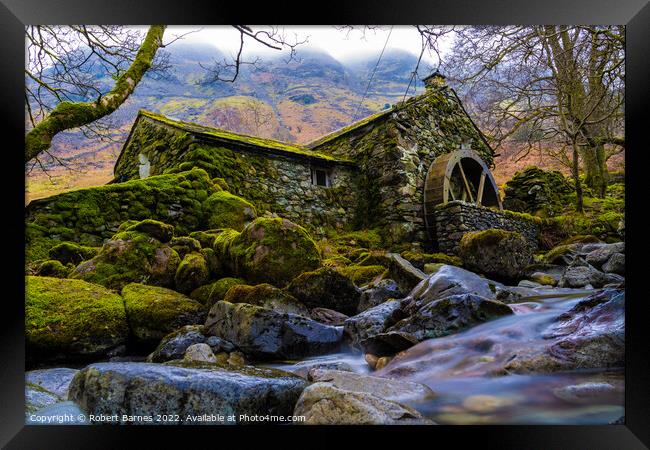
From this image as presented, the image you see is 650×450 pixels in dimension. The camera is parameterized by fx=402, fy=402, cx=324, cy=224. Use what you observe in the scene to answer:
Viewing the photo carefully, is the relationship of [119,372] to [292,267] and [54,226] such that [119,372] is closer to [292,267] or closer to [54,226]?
[292,267]

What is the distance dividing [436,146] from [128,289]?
7.76 metres

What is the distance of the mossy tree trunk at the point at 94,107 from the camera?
2951mm

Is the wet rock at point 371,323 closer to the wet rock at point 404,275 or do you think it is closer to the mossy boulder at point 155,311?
the wet rock at point 404,275

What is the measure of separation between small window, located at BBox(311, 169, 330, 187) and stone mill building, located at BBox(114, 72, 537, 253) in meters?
0.02

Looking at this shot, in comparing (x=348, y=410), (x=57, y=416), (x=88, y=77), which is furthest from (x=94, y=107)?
(x=348, y=410)

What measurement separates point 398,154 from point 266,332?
6.09 meters

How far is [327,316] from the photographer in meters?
3.54

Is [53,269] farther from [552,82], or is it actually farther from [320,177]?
[552,82]

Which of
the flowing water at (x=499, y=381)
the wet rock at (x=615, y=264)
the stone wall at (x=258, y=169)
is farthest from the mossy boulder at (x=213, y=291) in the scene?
the wet rock at (x=615, y=264)

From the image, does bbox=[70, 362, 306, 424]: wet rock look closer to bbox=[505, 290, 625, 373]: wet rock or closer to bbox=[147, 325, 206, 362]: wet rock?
bbox=[147, 325, 206, 362]: wet rock

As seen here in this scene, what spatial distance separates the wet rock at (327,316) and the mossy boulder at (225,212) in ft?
6.75

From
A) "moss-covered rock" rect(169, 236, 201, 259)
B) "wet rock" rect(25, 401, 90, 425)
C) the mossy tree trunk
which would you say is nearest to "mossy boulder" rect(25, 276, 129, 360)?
"wet rock" rect(25, 401, 90, 425)

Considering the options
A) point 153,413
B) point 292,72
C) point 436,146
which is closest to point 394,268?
point 292,72

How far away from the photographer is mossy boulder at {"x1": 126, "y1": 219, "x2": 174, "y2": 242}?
3.87 meters
